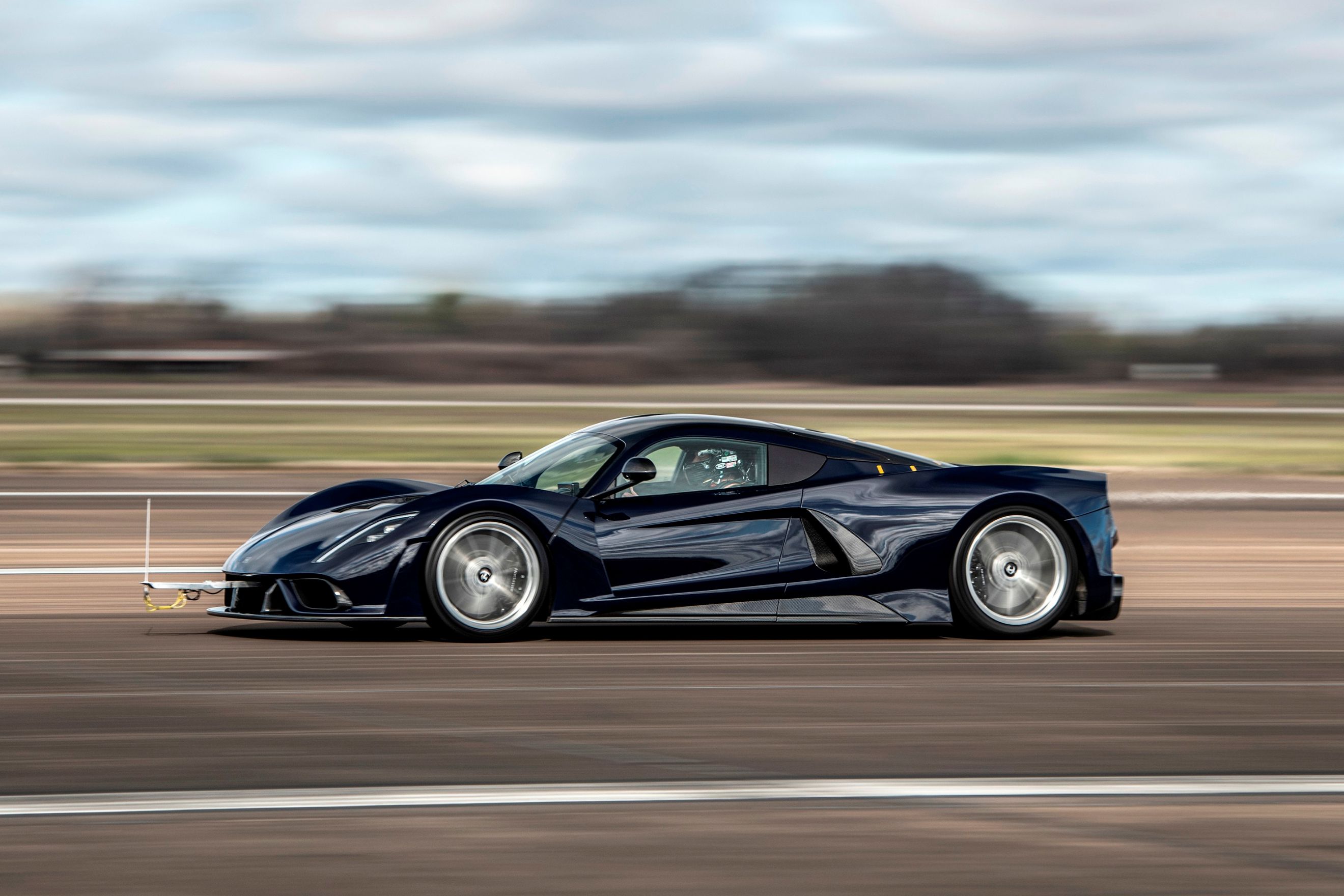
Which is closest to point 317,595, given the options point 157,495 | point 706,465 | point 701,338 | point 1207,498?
point 706,465

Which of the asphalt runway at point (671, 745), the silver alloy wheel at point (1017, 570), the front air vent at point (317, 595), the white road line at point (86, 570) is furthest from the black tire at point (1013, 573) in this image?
the white road line at point (86, 570)

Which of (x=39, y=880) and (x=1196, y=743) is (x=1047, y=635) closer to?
(x=1196, y=743)

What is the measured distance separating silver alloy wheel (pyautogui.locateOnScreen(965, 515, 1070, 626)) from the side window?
1.14m

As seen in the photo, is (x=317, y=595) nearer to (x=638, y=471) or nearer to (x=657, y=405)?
(x=638, y=471)

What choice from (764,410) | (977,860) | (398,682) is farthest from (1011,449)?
(977,860)

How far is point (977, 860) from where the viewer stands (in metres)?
3.99

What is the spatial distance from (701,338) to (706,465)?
34.4 meters

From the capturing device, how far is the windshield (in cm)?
804

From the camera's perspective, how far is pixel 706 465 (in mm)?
8102

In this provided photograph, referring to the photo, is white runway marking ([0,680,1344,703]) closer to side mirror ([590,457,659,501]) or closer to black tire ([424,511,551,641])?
black tire ([424,511,551,641])

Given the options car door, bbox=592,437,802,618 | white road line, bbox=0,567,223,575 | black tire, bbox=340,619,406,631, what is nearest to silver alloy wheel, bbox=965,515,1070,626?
car door, bbox=592,437,802,618

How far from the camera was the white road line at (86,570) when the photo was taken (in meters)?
10.0

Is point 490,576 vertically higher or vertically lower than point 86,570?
higher

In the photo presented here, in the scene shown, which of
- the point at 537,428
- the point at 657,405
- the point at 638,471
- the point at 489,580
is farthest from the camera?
the point at 657,405
